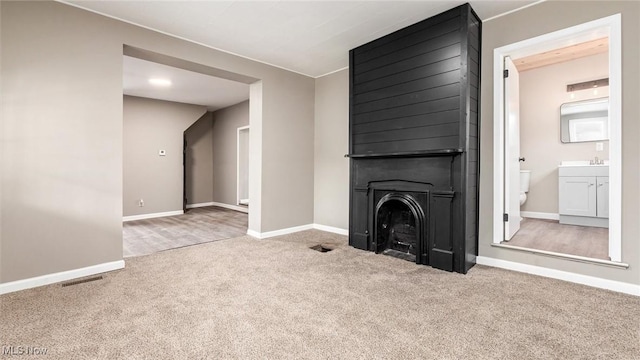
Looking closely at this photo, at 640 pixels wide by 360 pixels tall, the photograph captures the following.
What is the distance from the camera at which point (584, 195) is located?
4.48 m

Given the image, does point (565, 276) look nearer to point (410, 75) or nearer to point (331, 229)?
point (410, 75)

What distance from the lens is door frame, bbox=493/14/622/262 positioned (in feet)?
7.54

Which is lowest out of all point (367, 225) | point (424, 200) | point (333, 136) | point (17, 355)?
point (17, 355)

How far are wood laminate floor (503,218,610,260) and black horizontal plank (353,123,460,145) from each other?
1325 mm

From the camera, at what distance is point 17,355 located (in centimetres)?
152

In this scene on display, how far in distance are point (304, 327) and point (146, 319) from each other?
106 centimetres

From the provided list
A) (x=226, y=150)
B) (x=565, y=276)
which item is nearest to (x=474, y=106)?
(x=565, y=276)

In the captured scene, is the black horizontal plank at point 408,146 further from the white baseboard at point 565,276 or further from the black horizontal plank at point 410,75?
the white baseboard at point 565,276

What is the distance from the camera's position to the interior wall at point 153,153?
234 inches

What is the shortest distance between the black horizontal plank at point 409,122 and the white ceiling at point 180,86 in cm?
281

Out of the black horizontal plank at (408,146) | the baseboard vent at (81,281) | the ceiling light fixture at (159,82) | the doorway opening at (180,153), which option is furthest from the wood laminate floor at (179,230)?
the ceiling light fixture at (159,82)

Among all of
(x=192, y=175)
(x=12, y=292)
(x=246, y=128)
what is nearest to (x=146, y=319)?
(x=12, y=292)

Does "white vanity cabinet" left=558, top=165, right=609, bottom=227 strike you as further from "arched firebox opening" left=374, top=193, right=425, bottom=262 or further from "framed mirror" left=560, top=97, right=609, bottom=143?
"arched firebox opening" left=374, top=193, right=425, bottom=262

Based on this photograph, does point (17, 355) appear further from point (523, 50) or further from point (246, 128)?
point (246, 128)
